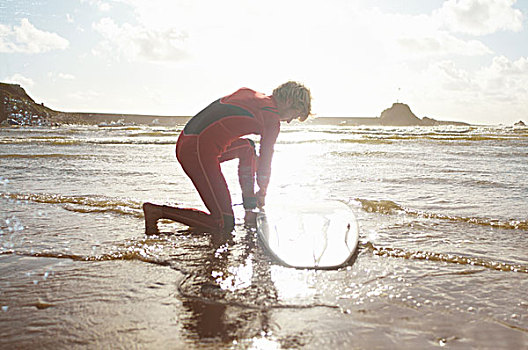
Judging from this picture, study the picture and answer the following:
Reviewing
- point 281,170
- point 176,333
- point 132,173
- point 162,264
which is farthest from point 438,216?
point 132,173

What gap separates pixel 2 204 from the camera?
177 inches

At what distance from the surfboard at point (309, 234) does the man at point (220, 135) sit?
41 cm

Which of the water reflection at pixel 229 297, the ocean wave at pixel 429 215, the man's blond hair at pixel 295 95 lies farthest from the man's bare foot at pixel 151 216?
the ocean wave at pixel 429 215

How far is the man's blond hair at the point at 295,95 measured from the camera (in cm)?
333

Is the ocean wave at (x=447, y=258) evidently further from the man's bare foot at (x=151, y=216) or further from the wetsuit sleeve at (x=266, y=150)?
the man's bare foot at (x=151, y=216)

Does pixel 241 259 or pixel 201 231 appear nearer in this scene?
pixel 241 259

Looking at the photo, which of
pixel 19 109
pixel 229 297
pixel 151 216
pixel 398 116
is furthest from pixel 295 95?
pixel 398 116

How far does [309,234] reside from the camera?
3188mm

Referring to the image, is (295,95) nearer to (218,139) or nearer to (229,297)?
(218,139)

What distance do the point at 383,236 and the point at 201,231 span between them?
4.71 feet

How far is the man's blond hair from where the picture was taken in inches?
131

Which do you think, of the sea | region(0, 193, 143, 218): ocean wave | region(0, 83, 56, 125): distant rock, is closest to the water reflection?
the sea

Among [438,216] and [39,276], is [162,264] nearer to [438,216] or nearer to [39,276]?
[39,276]

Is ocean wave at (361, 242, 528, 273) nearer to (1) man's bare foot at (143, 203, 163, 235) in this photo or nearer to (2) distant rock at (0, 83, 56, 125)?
(1) man's bare foot at (143, 203, 163, 235)
